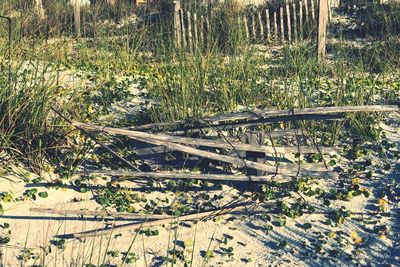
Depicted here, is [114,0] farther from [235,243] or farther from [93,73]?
[235,243]

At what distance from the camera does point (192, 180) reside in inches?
208

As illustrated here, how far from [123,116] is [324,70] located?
8.70 feet

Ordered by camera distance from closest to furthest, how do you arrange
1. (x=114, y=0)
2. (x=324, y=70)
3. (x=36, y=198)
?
(x=36, y=198) < (x=324, y=70) < (x=114, y=0)

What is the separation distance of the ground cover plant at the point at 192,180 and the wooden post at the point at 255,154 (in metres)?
0.12

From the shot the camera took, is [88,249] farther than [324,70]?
No

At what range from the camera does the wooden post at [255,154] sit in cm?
523

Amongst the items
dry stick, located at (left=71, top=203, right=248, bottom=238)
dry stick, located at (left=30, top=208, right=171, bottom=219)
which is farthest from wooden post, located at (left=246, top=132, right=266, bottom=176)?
dry stick, located at (left=30, top=208, right=171, bottom=219)

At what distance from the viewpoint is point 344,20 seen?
10953 mm

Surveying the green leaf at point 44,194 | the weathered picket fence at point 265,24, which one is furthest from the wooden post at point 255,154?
the weathered picket fence at point 265,24

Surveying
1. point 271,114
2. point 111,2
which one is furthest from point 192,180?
point 111,2

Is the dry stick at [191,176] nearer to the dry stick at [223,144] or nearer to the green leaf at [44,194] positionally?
the dry stick at [223,144]

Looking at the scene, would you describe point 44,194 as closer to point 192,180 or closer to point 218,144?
point 192,180

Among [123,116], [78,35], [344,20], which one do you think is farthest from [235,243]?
[344,20]

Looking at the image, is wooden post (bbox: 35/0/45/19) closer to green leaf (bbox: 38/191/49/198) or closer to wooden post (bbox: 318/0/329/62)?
wooden post (bbox: 318/0/329/62)
